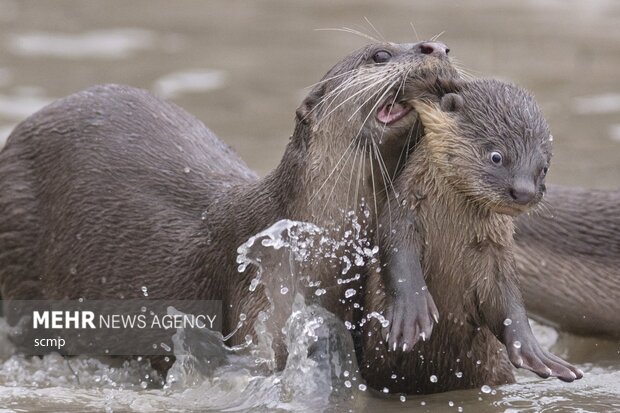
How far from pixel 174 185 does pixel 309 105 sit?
0.67 metres

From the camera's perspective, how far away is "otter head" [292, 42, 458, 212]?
402 centimetres

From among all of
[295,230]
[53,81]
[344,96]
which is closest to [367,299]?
A: [295,230]

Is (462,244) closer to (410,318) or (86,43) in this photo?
(410,318)

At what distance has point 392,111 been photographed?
13.3ft

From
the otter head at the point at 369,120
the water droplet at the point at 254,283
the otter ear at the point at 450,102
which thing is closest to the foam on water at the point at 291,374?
the water droplet at the point at 254,283

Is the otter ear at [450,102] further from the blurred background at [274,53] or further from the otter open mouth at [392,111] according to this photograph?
the blurred background at [274,53]

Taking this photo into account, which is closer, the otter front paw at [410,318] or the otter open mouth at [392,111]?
the otter front paw at [410,318]

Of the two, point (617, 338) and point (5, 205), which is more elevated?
point (5, 205)

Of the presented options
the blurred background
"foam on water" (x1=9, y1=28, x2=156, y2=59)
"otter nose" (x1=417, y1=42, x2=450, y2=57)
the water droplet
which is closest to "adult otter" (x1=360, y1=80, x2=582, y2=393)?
"otter nose" (x1=417, y1=42, x2=450, y2=57)

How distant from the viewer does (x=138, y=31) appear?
9328 millimetres

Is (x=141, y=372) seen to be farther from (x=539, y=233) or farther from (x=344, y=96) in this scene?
(x=539, y=233)

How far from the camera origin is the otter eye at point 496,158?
3779 millimetres

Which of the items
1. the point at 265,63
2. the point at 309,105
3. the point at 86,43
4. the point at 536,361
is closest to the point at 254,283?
the point at 309,105

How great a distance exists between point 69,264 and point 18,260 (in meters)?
0.24
